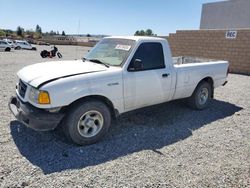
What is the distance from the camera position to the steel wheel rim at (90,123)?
401 centimetres

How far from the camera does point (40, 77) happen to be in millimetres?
3801

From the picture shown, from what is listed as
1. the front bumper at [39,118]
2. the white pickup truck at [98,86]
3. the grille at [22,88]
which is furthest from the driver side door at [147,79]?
the grille at [22,88]

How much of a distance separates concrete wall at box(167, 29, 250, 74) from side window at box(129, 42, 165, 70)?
11.2 m

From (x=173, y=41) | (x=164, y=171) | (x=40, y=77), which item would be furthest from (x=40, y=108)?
(x=173, y=41)

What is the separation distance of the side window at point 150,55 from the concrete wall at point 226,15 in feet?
84.0

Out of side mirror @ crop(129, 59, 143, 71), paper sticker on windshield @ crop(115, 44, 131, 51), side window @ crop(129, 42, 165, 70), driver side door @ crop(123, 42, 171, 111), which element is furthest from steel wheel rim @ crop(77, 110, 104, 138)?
paper sticker on windshield @ crop(115, 44, 131, 51)

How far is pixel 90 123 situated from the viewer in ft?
13.5

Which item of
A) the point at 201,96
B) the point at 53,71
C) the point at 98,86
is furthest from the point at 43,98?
the point at 201,96

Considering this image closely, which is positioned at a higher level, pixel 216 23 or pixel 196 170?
pixel 216 23

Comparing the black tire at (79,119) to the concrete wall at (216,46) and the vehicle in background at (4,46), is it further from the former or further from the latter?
the vehicle in background at (4,46)

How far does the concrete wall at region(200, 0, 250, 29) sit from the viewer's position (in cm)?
2694

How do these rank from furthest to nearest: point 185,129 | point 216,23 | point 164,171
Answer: point 216,23
point 185,129
point 164,171

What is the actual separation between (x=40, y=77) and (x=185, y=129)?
3077 mm

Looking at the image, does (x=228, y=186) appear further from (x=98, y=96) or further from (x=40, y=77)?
(x=40, y=77)
